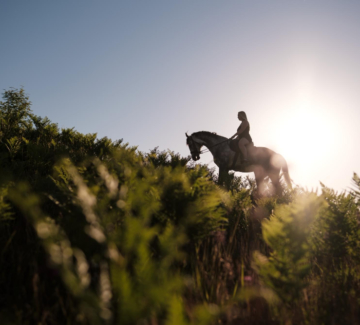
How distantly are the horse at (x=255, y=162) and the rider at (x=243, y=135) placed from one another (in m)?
0.24

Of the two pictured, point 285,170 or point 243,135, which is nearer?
point 285,170

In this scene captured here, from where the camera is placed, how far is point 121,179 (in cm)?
294

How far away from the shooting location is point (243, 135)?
10977 millimetres

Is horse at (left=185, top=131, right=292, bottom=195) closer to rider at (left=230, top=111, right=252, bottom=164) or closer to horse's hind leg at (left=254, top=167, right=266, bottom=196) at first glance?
horse's hind leg at (left=254, top=167, right=266, bottom=196)

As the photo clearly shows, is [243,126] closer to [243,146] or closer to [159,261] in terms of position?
[243,146]

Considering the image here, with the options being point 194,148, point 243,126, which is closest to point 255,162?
point 243,126

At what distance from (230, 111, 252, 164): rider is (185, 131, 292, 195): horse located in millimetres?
243

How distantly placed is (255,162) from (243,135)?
59.2 inches

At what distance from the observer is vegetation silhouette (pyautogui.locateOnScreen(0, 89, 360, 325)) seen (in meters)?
1.26

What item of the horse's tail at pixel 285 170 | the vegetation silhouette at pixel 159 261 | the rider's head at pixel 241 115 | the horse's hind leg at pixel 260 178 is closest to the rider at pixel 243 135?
the rider's head at pixel 241 115

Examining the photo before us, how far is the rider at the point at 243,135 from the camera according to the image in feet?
35.4

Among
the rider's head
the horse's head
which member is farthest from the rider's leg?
the horse's head

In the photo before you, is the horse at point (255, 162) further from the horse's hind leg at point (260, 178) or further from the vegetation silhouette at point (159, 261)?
the vegetation silhouette at point (159, 261)

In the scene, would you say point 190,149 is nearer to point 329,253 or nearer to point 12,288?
point 329,253
